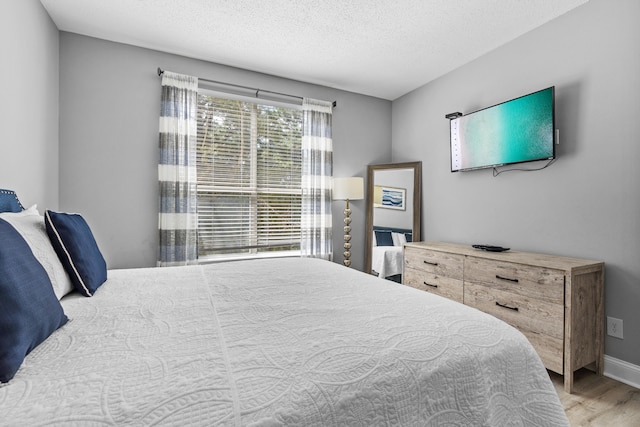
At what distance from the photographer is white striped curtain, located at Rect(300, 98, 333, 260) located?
3568 millimetres

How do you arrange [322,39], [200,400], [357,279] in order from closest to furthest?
[200,400], [357,279], [322,39]

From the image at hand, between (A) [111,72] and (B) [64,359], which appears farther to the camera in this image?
(A) [111,72]

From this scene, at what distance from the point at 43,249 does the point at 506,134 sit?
318cm

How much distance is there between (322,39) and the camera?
2.71 metres

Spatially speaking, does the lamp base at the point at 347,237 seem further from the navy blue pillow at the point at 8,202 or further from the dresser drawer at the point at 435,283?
the navy blue pillow at the point at 8,202

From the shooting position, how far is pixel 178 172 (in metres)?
2.93

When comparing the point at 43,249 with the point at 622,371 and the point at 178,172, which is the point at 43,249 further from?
the point at 622,371

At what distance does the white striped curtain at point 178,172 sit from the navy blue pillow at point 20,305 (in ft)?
6.44

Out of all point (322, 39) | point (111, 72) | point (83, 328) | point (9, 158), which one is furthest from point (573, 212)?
point (111, 72)

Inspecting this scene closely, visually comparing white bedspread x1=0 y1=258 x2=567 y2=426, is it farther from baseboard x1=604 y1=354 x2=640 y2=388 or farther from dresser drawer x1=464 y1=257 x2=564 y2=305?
baseboard x1=604 y1=354 x2=640 y2=388

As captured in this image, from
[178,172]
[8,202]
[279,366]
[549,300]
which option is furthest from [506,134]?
[8,202]

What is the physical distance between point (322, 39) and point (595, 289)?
111 inches

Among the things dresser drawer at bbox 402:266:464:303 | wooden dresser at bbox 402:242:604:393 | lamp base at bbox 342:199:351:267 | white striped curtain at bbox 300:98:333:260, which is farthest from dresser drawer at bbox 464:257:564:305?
white striped curtain at bbox 300:98:333:260

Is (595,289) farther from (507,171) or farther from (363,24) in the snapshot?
(363,24)
